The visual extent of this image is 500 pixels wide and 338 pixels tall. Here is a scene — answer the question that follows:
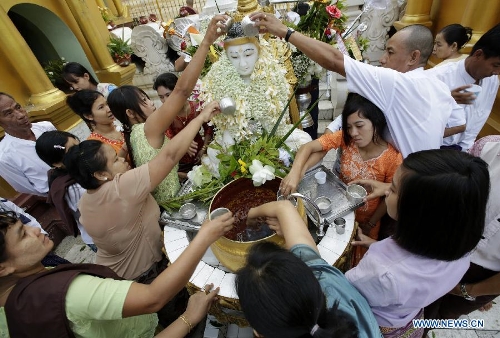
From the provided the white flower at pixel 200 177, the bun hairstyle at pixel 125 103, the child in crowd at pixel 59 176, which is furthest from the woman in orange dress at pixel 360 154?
the child in crowd at pixel 59 176

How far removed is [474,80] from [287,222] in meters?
2.13

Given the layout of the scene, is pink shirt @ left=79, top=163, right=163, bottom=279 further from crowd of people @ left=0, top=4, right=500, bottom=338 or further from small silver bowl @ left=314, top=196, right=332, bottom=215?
small silver bowl @ left=314, top=196, right=332, bottom=215

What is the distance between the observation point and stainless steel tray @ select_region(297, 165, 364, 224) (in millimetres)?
1798

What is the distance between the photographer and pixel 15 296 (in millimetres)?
1069

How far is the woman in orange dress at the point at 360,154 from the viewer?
176 cm

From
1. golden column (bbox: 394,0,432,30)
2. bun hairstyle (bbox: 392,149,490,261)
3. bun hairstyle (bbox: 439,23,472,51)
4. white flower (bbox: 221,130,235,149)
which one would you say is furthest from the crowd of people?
golden column (bbox: 394,0,432,30)

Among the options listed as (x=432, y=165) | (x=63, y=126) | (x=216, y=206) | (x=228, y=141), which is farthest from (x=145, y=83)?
(x=432, y=165)

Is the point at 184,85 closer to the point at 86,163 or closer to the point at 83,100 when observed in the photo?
the point at 86,163

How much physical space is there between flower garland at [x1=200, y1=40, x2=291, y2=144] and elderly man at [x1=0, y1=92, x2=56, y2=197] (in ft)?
7.12

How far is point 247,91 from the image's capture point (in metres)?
2.10

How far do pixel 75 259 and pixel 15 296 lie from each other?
2.61 metres

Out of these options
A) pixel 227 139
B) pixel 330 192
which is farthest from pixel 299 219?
pixel 227 139

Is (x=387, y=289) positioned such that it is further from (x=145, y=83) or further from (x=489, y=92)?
(x=145, y=83)

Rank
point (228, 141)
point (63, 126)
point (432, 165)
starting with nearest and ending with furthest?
point (432, 165)
point (228, 141)
point (63, 126)
